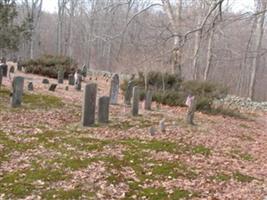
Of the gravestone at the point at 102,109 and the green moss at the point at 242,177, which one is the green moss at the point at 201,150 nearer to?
the green moss at the point at 242,177

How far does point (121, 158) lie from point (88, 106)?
3125mm

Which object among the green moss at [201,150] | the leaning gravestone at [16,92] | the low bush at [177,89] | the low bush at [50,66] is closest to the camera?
the green moss at [201,150]

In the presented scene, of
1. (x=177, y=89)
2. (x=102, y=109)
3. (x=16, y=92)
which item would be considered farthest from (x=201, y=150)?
(x=177, y=89)

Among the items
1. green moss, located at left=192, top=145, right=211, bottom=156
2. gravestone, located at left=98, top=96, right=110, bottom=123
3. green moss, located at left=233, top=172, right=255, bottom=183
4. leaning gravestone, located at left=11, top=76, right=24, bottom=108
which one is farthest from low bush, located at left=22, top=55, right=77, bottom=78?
green moss, located at left=233, top=172, right=255, bottom=183

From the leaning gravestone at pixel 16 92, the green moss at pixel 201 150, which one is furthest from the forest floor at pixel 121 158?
the leaning gravestone at pixel 16 92

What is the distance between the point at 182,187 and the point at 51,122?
5156mm

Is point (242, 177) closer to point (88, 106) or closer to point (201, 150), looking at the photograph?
point (201, 150)

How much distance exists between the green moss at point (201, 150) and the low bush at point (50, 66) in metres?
14.4

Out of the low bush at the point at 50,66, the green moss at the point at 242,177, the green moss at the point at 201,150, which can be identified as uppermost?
the low bush at the point at 50,66

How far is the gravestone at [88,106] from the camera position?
11.1 m

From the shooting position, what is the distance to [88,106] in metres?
11.2

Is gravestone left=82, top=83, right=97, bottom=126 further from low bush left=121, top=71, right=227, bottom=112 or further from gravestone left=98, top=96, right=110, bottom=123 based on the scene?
low bush left=121, top=71, right=227, bottom=112

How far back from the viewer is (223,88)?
1970cm

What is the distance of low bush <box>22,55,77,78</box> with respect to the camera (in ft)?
78.1
